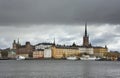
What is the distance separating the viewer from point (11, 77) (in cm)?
4628

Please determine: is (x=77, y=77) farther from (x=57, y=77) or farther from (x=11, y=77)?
(x=11, y=77)

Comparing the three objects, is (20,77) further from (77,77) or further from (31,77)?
(77,77)

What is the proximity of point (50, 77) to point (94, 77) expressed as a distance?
5972 millimetres

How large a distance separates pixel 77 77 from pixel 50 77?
3.59 meters

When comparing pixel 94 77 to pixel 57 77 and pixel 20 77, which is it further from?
pixel 20 77

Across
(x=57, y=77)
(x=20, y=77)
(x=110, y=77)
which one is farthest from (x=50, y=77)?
(x=110, y=77)

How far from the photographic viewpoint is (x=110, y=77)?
4719 centimetres

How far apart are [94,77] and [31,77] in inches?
334

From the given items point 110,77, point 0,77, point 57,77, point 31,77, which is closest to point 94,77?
point 110,77

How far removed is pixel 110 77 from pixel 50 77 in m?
7.98

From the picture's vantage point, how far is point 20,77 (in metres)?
46.5

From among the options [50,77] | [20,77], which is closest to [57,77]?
[50,77]

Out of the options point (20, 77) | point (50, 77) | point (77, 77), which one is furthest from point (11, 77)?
point (77, 77)

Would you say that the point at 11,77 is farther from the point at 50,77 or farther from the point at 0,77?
the point at 50,77
